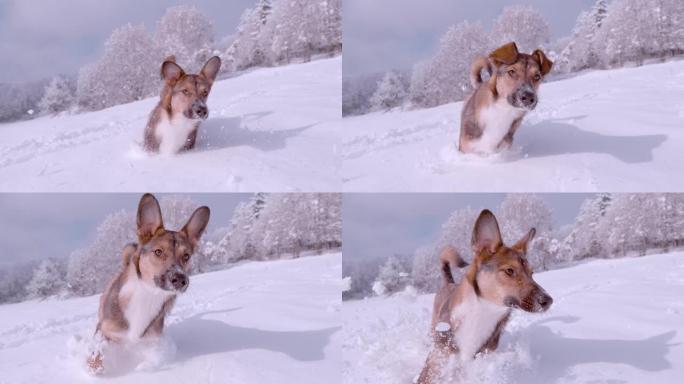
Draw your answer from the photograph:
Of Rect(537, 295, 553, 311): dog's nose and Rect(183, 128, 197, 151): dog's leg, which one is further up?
Rect(183, 128, 197, 151): dog's leg

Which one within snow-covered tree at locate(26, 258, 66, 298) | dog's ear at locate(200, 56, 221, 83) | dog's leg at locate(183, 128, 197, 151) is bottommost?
snow-covered tree at locate(26, 258, 66, 298)

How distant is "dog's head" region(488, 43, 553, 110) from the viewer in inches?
246

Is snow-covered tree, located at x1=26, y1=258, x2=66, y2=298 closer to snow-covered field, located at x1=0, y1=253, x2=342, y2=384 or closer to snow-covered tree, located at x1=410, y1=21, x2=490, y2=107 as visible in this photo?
snow-covered field, located at x1=0, y1=253, x2=342, y2=384

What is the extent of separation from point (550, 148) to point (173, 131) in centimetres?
381

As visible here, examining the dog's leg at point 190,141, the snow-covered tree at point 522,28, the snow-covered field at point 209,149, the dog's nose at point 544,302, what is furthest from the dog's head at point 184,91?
the snow-covered tree at point 522,28

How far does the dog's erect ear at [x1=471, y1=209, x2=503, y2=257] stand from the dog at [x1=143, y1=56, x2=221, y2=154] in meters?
3.08

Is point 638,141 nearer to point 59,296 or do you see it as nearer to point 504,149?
point 504,149

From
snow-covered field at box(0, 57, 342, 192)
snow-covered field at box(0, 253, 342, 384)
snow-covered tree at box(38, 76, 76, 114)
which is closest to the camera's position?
snow-covered field at box(0, 253, 342, 384)

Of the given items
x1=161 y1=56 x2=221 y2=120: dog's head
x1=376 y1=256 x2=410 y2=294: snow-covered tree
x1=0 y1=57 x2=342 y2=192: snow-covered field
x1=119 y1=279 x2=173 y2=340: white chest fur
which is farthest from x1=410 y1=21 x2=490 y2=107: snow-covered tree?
x1=119 y1=279 x2=173 y2=340: white chest fur

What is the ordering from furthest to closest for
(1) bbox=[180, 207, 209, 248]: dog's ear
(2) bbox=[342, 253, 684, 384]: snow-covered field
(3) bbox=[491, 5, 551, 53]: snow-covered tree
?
1. (3) bbox=[491, 5, 551, 53]: snow-covered tree
2. (1) bbox=[180, 207, 209, 248]: dog's ear
3. (2) bbox=[342, 253, 684, 384]: snow-covered field

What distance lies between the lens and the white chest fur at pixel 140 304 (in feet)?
18.5

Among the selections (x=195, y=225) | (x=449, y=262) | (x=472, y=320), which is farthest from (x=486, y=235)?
(x=195, y=225)

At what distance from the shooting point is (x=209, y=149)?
25.8ft

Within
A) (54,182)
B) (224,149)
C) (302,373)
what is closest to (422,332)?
(302,373)
